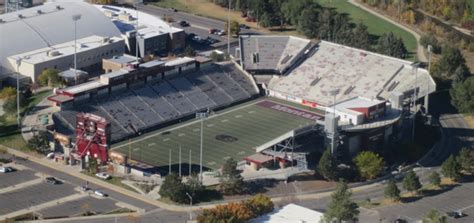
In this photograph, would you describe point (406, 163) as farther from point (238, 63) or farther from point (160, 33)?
point (160, 33)

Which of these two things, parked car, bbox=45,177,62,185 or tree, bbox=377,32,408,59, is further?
tree, bbox=377,32,408,59

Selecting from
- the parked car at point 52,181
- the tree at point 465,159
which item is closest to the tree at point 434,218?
the tree at point 465,159

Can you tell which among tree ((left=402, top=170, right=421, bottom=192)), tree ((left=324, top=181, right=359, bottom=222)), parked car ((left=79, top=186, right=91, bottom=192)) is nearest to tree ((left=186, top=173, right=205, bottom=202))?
parked car ((left=79, top=186, right=91, bottom=192))

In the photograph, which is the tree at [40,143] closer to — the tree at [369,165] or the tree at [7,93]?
the tree at [7,93]

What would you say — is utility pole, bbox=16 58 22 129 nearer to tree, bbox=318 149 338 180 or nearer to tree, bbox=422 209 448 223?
tree, bbox=318 149 338 180

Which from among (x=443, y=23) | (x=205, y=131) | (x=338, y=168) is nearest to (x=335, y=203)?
Result: (x=338, y=168)
